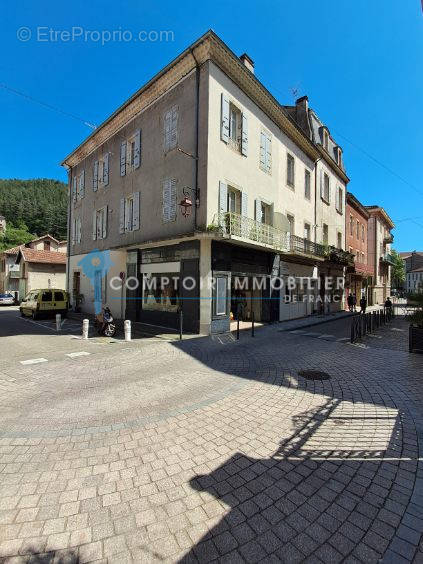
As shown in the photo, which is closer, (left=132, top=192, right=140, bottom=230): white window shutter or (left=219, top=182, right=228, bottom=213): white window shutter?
(left=219, top=182, right=228, bottom=213): white window shutter

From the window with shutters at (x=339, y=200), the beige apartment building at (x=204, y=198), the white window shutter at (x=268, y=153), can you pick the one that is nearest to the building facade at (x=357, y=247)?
the window with shutters at (x=339, y=200)

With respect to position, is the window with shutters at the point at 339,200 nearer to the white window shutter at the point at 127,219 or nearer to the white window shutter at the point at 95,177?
the white window shutter at the point at 127,219

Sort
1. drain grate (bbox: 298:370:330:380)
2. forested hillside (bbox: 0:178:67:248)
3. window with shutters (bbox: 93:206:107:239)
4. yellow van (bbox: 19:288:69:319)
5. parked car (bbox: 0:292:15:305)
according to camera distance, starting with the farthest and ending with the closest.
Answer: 1. forested hillside (bbox: 0:178:67:248)
2. parked car (bbox: 0:292:15:305)
3. window with shutters (bbox: 93:206:107:239)
4. yellow van (bbox: 19:288:69:319)
5. drain grate (bbox: 298:370:330:380)

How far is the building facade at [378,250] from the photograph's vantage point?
33406 mm

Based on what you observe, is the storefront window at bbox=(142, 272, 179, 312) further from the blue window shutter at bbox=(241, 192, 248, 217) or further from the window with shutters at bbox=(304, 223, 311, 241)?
the window with shutters at bbox=(304, 223, 311, 241)

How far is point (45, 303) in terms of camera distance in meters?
15.7

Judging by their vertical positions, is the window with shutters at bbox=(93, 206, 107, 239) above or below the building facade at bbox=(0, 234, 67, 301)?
above

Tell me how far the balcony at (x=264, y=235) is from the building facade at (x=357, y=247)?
7766 millimetres

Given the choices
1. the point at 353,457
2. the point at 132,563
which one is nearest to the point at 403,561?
the point at 353,457

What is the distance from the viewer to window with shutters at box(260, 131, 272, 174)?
14414 mm

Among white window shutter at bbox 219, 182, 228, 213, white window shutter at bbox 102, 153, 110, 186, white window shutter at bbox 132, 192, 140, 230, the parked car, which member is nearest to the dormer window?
white window shutter at bbox 219, 182, 228, 213

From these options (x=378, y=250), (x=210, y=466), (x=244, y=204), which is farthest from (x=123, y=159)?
(x=378, y=250)

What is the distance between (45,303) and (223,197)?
1187 centimetres
